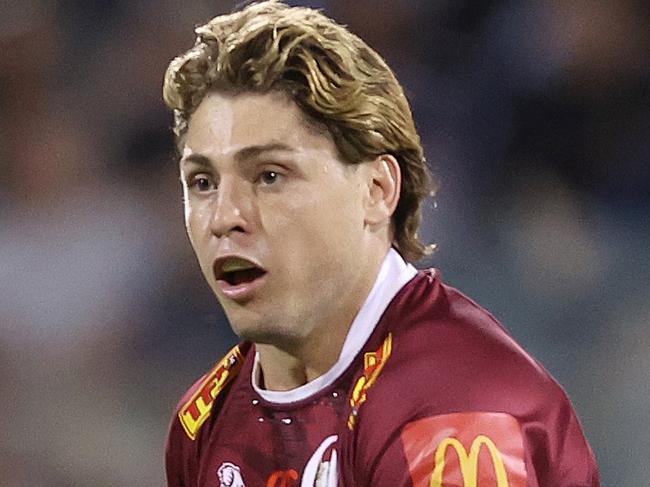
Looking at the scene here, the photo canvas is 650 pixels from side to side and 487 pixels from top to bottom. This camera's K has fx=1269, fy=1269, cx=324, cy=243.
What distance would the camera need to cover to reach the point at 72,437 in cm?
231

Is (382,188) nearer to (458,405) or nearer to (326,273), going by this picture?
(326,273)

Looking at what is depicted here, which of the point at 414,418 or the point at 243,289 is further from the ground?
the point at 243,289

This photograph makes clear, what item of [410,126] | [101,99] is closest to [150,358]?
[101,99]

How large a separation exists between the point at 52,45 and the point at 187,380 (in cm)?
74

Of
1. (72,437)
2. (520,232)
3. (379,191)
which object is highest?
(379,191)

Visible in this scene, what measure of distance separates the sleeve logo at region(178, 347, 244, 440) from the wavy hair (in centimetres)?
25

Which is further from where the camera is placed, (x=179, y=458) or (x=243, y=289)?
(x=179, y=458)

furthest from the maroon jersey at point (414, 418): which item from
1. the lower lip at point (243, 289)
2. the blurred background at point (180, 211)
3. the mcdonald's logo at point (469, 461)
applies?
the blurred background at point (180, 211)

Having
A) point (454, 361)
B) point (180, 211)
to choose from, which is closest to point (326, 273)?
point (454, 361)

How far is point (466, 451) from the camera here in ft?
3.63

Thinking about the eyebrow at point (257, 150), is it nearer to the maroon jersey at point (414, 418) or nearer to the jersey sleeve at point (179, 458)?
the maroon jersey at point (414, 418)

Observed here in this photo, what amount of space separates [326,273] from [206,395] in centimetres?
28

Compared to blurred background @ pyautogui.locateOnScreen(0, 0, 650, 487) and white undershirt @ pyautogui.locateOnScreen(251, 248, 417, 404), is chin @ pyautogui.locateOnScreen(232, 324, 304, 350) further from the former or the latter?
blurred background @ pyautogui.locateOnScreen(0, 0, 650, 487)

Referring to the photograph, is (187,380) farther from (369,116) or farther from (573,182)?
(369,116)
